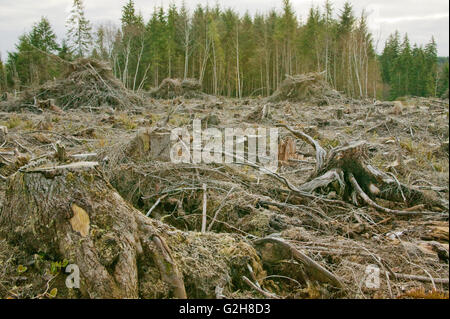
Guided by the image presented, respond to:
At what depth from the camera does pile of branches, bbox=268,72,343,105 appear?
1512cm

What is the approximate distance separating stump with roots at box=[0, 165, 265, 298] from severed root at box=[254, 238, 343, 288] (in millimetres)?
154

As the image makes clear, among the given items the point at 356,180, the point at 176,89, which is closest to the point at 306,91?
the point at 176,89

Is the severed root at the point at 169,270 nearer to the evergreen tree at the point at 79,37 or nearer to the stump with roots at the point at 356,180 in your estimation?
the stump with roots at the point at 356,180

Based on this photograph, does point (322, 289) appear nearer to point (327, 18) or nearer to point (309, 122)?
point (309, 122)

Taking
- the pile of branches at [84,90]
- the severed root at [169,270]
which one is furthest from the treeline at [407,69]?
the severed root at [169,270]

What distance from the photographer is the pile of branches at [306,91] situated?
15117 mm

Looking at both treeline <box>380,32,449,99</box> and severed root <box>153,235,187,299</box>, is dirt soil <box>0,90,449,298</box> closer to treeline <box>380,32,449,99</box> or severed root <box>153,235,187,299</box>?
severed root <box>153,235,187,299</box>

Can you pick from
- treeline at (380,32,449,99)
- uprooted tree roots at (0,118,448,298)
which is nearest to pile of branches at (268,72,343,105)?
uprooted tree roots at (0,118,448,298)

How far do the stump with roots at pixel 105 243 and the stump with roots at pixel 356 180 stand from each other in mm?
1498

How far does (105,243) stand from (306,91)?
15.0 meters

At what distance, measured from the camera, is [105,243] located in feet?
5.51

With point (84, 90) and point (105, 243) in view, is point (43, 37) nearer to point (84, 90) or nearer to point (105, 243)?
point (84, 90)

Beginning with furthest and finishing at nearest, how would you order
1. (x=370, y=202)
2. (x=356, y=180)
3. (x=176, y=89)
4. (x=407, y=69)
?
1. (x=407, y=69)
2. (x=176, y=89)
3. (x=356, y=180)
4. (x=370, y=202)

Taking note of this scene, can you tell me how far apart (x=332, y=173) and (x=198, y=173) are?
60.3 inches
